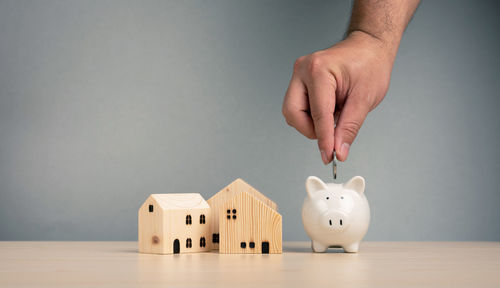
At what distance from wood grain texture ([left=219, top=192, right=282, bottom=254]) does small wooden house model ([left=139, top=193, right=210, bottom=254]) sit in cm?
7

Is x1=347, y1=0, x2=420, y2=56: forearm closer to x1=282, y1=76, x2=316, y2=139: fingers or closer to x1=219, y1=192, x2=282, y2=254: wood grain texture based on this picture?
x1=282, y1=76, x2=316, y2=139: fingers

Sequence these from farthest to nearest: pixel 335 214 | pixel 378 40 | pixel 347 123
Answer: pixel 378 40, pixel 347 123, pixel 335 214

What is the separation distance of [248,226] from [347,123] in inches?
12.0

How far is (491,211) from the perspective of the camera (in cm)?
164

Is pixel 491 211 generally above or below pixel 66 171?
below

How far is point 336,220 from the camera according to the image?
0.97m

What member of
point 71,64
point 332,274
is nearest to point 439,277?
point 332,274

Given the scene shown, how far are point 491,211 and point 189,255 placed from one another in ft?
3.64

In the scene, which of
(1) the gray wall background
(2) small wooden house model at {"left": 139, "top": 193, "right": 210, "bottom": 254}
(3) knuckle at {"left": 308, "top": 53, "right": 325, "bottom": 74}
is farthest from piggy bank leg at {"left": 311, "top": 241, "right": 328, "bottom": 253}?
(1) the gray wall background

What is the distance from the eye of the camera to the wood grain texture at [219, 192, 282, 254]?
3.26 feet

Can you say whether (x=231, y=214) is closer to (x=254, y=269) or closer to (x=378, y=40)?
(x=254, y=269)

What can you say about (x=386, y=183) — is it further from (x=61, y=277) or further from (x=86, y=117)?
(x=61, y=277)

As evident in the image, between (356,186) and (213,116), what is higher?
(213,116)

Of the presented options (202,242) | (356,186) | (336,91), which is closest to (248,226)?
(202,242)
